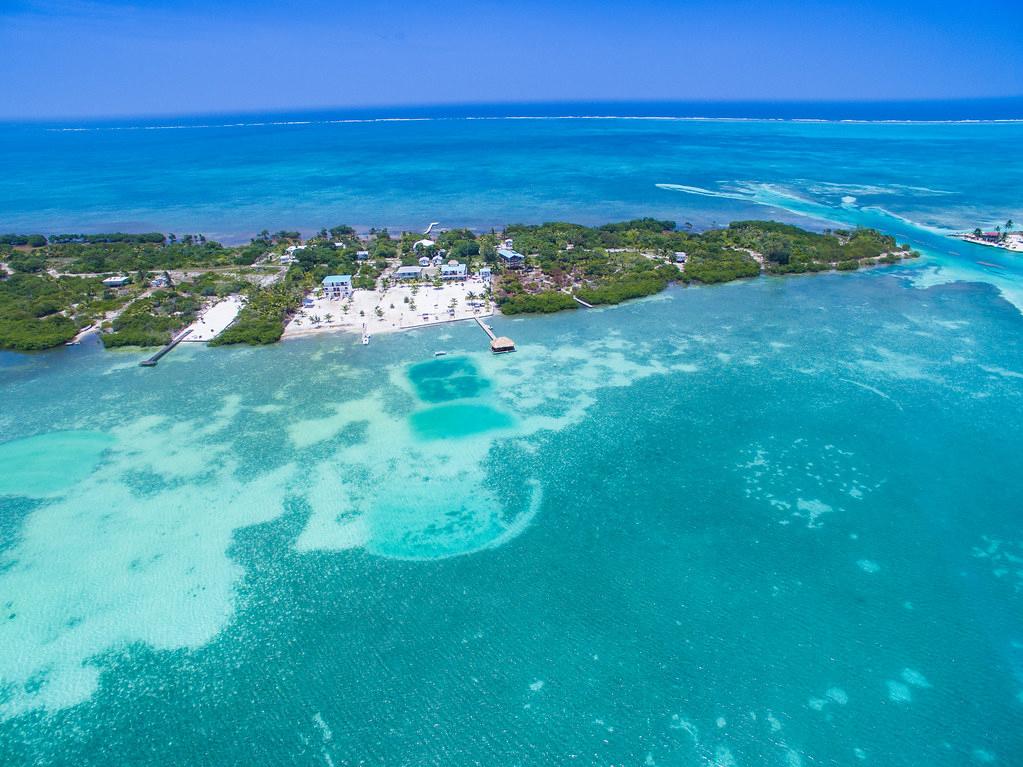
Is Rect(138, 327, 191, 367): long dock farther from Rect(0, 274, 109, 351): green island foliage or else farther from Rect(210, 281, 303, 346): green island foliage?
Rect(0, 274, 109, 351): green island foliage

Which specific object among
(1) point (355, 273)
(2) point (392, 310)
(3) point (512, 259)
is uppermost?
(3) point (512, 259)

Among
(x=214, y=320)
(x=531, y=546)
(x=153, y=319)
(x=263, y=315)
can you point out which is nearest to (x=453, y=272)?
(x=263, y=315)

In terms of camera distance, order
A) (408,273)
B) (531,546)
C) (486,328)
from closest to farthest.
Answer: (531,546)
(486,328)
(408,273)

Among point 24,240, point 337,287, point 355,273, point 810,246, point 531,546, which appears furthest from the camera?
point 24,240

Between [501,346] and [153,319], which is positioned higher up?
[153,319]

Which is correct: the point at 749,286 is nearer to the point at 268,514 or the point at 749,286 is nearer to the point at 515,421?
the point at 515,421

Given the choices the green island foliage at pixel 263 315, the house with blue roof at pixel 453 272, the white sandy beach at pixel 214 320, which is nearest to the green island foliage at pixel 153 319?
the white sandy beach at pixel 214 320

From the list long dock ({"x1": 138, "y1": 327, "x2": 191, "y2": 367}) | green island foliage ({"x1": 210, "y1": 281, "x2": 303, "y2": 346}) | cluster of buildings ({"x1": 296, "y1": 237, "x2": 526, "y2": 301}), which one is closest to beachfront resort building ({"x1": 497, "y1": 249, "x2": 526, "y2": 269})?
cluster of buildings ({"x1": 296, "y1": 237, "x2": 526, "y2": 301})

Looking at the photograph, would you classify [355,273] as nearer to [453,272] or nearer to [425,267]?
[425,267]
